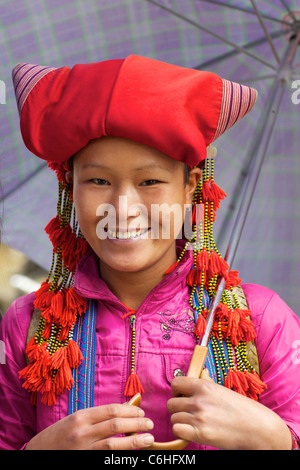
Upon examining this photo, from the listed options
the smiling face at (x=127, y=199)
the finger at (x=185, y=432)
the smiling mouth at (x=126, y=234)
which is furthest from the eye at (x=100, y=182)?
the finger at (x=185, y=432)

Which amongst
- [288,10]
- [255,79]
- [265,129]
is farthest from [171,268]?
[288,10]

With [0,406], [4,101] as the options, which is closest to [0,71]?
[4,101]

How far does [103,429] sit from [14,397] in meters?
0.39

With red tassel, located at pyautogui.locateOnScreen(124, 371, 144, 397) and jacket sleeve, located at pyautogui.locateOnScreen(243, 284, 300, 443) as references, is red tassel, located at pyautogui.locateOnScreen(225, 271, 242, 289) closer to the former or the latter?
jacket sleeve, located at pyautogui.locateOnScreen(243, 284, 300, 443)

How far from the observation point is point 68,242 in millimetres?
1592

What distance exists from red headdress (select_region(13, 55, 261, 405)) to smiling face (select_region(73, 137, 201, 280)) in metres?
0.04

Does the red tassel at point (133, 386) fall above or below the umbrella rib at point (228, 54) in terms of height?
below

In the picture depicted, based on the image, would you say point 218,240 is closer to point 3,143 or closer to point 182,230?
point 182,230

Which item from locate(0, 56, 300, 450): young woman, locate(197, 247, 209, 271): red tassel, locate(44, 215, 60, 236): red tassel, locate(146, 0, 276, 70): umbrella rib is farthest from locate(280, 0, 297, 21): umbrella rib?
locate(44, 215, 60, 236): red tassel

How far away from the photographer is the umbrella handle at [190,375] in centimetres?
126

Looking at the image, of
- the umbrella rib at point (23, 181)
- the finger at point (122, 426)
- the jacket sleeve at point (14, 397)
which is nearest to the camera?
the finger at point (122, 426)

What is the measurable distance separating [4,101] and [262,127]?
0.80 m

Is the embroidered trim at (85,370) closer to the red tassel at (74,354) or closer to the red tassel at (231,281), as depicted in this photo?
the red tassel at (74,354)

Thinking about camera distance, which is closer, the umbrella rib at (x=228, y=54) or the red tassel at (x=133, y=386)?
the red tassel at (x=133, y=386)
